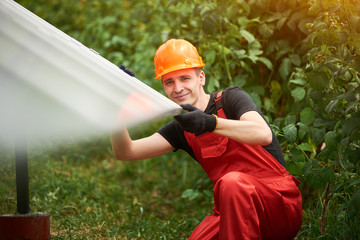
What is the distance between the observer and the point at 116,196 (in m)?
3.45

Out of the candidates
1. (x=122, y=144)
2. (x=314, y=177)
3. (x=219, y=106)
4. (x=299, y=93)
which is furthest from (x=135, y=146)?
(x=299, y=93)

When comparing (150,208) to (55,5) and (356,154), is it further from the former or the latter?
(55,5)

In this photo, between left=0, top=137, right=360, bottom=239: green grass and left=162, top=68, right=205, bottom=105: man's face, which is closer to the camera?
left=162, top=68, right=205, bottom=105: man's face

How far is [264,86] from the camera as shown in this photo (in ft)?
10.1

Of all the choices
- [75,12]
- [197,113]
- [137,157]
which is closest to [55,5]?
[75,12]

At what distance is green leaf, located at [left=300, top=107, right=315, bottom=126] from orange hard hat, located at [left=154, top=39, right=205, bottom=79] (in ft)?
2.28

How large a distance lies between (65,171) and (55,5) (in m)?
3.88

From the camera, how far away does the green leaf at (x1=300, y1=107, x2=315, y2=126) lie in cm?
249

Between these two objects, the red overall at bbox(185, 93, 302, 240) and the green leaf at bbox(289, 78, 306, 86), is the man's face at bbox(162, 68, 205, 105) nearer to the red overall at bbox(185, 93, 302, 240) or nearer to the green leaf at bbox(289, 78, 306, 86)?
the red overall at bbox(185, 93, 302, 240)

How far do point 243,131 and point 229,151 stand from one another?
0.80 feet

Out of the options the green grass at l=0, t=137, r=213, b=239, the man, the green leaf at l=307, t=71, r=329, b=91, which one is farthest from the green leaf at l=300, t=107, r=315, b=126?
the green grass at l=0, t=137, r=213, b=239

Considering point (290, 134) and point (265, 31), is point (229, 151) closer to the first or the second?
point (290, 134)

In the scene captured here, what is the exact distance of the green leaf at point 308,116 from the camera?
249 cm

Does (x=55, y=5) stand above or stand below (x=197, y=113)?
above
